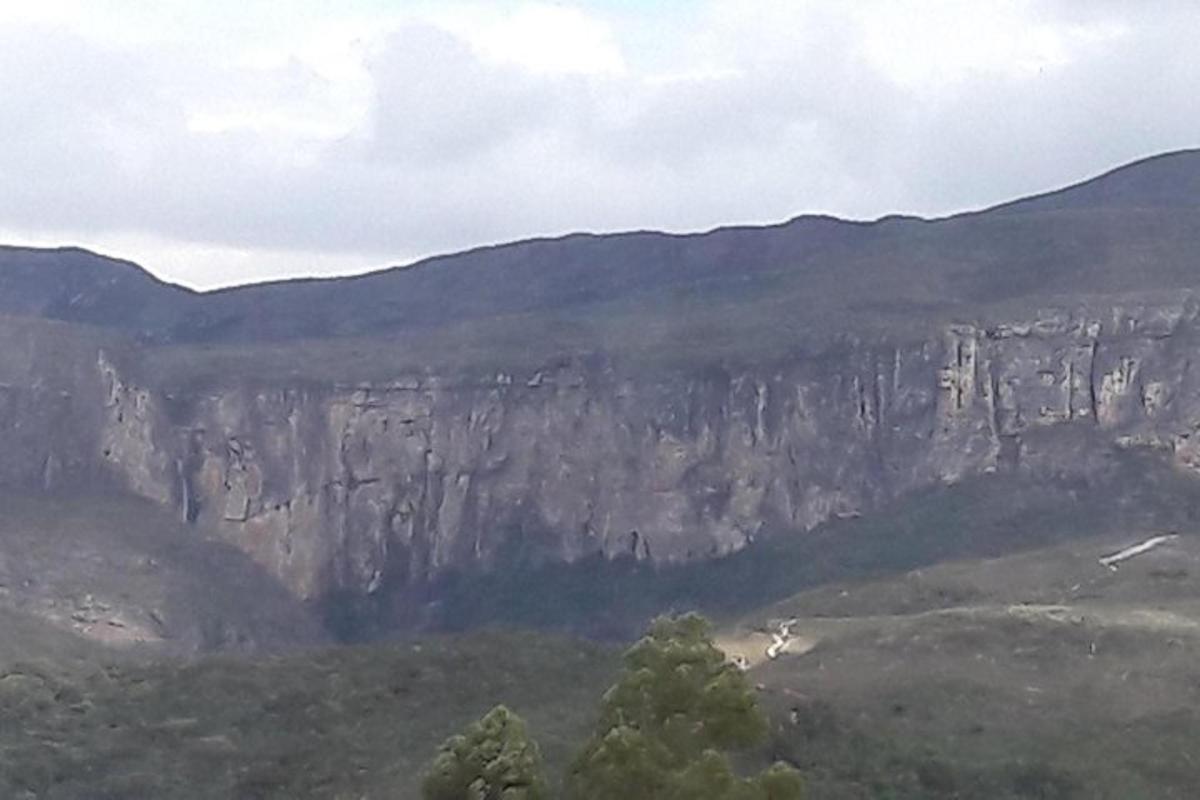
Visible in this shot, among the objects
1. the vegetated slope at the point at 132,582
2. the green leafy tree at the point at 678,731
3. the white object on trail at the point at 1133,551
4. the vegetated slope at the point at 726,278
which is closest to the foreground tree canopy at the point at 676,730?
the green leafy tree at the point at 678,731

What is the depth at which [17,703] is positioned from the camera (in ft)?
177

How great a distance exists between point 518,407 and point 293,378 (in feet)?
44.0

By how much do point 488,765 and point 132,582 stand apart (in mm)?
67962

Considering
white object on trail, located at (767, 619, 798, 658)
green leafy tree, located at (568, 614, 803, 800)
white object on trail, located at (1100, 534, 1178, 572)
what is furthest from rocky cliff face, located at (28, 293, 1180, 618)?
green leafy tree, located at (568, 614, 803, 800)

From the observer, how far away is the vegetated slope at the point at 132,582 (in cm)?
8606

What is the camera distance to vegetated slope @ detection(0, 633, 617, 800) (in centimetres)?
4738

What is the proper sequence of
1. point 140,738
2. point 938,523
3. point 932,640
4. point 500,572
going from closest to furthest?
point 140,738
point 932,640
point 938,523
point 500,572

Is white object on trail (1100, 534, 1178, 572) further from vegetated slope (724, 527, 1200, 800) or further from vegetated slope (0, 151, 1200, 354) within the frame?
vegetated slope (0, 151, 1200, 354)

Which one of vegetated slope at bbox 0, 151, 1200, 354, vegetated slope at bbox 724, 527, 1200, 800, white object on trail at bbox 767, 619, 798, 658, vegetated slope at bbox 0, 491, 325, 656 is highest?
vegetated slope at bbox 0, 151, 1200, 354

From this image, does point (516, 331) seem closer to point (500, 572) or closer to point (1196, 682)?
point (500, 572)

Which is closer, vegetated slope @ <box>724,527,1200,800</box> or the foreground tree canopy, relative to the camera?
the foreground tree canopy

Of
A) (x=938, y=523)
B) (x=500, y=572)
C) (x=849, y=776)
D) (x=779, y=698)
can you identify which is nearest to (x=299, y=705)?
(x=779, y=698)

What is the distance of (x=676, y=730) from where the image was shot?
21688 millimetres

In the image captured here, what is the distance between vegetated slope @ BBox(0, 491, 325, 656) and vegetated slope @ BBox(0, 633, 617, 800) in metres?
20.9
